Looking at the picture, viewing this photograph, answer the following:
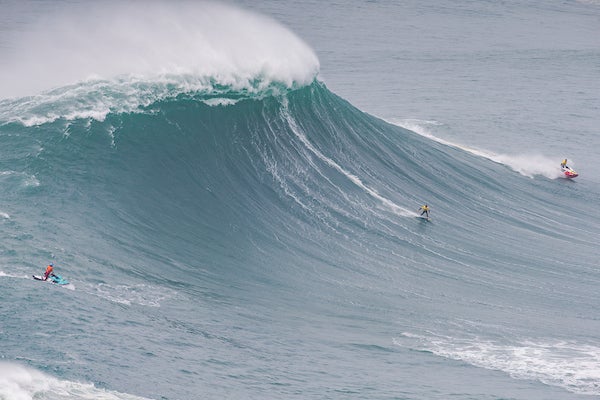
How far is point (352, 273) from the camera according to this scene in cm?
3172

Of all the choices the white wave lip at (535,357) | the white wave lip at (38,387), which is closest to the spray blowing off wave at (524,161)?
the white wave lip at (535,357)

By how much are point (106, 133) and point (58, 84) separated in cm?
429

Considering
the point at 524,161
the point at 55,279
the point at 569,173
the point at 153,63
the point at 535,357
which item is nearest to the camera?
the point at 55,279

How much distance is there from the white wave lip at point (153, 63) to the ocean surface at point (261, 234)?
13 cm

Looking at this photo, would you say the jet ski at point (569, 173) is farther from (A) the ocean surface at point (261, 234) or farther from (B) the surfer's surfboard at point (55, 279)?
(B) the surfer's surfboard at point (55, 279)

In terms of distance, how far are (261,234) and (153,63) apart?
9.92 m

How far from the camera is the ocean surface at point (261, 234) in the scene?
23828 millimetres

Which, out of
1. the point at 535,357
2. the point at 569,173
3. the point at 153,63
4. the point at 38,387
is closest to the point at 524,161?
the point at 569,173

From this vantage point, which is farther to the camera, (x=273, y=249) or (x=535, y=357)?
(x=273, y=249)

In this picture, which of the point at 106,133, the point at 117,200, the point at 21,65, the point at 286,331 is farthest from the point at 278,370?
the point at 21,65

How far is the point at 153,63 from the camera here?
3912 cm

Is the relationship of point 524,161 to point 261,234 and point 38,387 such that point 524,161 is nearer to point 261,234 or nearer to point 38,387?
point 261,234

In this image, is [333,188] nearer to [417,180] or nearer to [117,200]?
[417,180]

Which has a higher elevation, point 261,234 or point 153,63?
point 153,63
